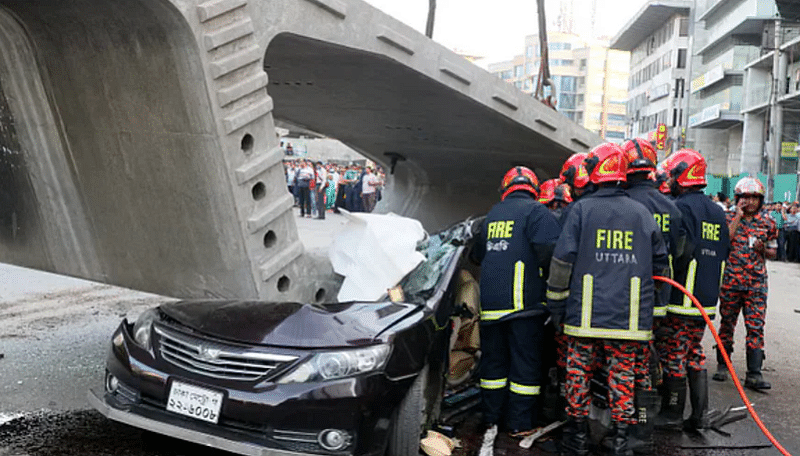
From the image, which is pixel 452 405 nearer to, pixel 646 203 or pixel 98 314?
pixel 646 203

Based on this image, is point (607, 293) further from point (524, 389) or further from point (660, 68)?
point (660, 68)

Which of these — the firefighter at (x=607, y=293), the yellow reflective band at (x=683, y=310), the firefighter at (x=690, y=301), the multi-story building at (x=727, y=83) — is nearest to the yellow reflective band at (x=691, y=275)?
the firefighter at (x=690, y=301)

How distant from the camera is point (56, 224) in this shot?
21.8ft

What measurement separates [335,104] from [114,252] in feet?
11.7

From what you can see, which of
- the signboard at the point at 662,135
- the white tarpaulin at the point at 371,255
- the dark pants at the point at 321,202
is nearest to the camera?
the white tarpaulin at the point at 371,255

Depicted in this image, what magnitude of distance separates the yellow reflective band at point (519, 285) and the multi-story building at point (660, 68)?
5460cm

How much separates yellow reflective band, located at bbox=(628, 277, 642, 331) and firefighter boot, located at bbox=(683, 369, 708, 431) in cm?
129

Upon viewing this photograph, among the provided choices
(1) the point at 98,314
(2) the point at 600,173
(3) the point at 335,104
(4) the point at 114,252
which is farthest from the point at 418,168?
(2) the point at 600,173

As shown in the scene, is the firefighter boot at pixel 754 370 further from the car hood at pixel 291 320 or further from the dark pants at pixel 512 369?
the car hood at pixel 291 320

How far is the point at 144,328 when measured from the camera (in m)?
4.36

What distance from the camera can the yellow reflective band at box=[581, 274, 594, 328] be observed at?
495 cm

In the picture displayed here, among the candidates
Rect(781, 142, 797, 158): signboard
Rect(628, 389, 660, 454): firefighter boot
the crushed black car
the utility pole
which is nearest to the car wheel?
the crushed black car

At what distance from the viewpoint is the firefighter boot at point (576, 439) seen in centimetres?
508

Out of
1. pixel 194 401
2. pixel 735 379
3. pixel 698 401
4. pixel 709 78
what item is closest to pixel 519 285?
pixel 735 379
